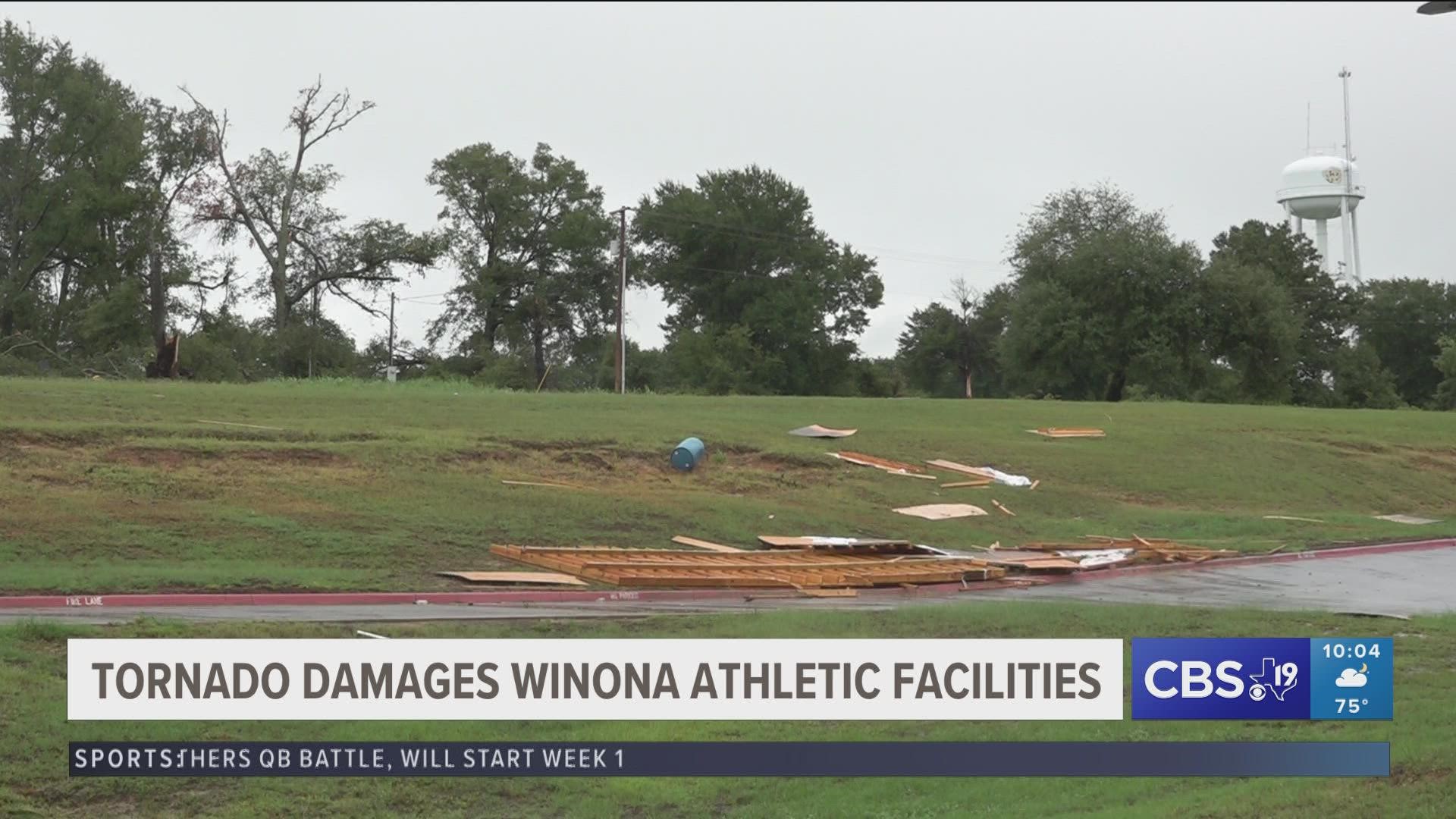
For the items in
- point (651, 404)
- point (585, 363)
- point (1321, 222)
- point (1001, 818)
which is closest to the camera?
point (1001, 818)

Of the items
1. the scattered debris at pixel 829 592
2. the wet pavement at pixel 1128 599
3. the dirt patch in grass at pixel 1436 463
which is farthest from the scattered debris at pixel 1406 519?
the scattered debris at pixel 829 592

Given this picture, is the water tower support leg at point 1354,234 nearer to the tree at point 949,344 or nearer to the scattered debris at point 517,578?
the tree at point 949,344

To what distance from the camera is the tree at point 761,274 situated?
78812 millimetres

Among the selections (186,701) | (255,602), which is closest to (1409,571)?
(255,602)

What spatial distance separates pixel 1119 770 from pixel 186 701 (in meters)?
6.53

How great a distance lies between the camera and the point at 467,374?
71.3 metres

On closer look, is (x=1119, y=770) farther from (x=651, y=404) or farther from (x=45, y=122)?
(x=45, y=122)

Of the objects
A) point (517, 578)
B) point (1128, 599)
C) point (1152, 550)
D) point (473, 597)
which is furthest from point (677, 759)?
point (1152, 550)

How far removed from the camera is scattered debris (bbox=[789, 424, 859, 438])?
116 ft

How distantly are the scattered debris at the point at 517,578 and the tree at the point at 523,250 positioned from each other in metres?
54.2

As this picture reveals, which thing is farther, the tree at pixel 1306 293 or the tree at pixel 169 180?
the tree at pixel 1306 293

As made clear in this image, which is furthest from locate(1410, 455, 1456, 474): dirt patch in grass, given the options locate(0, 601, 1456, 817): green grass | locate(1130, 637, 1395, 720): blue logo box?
locate(1130, 637, 1395, 720): blue logo box

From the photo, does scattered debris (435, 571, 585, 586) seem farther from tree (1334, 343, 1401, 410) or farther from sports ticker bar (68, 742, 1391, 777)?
tree (1334, 343, 1401, 410)

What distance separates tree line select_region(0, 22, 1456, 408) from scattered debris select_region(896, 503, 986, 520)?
21.8 m
